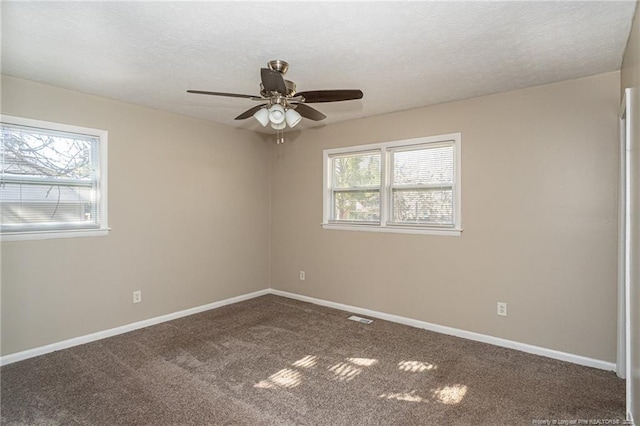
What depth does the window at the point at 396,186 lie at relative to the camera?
371 cm

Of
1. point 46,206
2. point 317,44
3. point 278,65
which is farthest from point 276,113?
point 46,206

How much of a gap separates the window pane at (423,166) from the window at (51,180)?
3.16 m

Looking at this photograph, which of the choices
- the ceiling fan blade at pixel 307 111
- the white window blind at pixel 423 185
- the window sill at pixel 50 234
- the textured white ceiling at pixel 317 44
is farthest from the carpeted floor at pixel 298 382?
the textured white ceiling at pixel 317 44

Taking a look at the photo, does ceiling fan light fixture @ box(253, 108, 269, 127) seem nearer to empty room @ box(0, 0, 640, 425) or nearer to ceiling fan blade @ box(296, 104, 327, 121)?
empty room @ box(0, 0, 640, 425)

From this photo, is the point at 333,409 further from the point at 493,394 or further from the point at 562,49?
the point at 562,49

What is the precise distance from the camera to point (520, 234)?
3.23m

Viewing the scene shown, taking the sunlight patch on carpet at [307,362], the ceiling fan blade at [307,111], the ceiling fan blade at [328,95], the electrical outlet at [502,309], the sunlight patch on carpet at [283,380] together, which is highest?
the ceiling fan blade at [328,95]

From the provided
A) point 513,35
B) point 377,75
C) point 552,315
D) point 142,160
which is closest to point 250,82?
point 377,75

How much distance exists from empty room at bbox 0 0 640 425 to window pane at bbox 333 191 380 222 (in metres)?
0.03

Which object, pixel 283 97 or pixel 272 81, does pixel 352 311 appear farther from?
pixel 272 81

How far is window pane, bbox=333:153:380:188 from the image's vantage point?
4.29m

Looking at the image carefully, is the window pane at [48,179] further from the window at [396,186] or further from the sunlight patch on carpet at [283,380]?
the window at [396,186]

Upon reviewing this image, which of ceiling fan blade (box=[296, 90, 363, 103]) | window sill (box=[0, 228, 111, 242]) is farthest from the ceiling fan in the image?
window sill (box=[0, 228, 111, 242])

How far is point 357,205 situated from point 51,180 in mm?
3243
